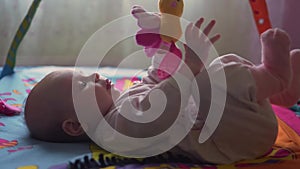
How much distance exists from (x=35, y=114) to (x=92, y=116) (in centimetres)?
13

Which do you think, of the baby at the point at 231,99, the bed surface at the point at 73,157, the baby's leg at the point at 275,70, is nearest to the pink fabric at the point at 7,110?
the bed surface at the point at 73,157

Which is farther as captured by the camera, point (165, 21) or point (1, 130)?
point (1, 130)

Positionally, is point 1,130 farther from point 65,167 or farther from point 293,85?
point 293,85

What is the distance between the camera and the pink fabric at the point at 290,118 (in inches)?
41.5

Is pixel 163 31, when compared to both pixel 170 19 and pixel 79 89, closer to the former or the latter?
pixel 170 19

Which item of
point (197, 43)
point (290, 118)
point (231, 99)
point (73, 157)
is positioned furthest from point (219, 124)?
point (290, 118)

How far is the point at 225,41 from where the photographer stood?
6.70 ft

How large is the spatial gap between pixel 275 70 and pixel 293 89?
3.9 inches

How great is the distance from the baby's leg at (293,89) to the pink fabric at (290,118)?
0.55 feet

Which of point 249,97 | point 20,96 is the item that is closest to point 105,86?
point 249,97

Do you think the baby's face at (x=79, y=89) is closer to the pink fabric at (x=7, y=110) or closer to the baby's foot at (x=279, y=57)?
the pink fabric at (x=7, y=110)

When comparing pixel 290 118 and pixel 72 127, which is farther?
pixel 290 118

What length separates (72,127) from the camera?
3.01 feet

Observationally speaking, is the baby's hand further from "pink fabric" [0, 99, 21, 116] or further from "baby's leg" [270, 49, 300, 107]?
"pink fabric" [0, 99, 21, 116]
